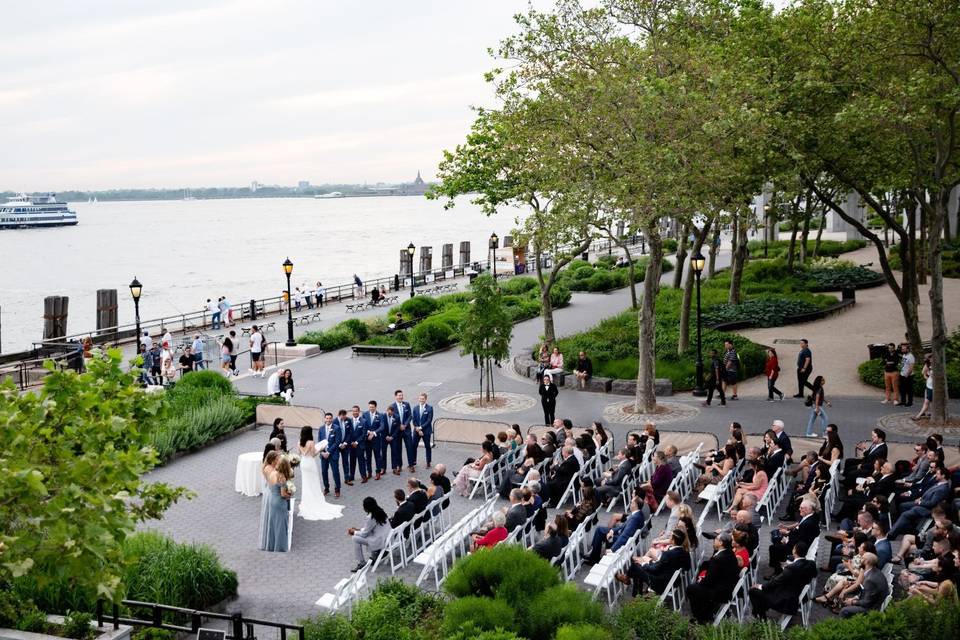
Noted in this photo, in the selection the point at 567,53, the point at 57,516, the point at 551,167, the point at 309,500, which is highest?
the point at 567,53

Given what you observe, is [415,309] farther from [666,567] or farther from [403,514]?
[666,567]

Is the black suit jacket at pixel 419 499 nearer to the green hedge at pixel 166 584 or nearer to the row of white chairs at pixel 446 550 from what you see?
the row of white chairs at pixel 446 550

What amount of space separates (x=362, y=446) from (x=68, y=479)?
10249 millimetres

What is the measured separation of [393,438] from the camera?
60.3 feet

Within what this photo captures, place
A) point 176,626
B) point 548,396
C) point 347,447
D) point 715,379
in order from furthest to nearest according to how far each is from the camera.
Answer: point 715,379 < point 548,396 < point 347,447 < point 176,626

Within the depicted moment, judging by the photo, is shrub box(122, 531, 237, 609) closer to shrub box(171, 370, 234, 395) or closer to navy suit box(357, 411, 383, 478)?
navy suit box(357, 411, 383, 478)

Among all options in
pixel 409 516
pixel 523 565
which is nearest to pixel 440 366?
pixel 409 516

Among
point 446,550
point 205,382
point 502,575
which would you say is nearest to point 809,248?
point 205,382

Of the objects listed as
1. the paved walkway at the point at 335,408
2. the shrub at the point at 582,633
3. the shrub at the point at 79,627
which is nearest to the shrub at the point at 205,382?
the paved walkway at the point at 335,408

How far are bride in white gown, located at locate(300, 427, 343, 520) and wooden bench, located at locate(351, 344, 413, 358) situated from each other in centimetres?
1567

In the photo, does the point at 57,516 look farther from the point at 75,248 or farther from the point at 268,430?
the point at 75,248

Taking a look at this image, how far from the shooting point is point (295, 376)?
29000 mm

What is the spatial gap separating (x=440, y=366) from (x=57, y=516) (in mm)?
22663

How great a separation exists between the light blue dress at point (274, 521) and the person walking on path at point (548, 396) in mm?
8278
